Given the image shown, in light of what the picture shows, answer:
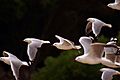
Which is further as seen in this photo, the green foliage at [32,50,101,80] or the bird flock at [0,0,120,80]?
the green foliage at [32,50,101,80]

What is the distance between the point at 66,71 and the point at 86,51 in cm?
129

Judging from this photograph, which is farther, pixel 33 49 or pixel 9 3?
pixel 9 3

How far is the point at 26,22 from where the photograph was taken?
14.1ft

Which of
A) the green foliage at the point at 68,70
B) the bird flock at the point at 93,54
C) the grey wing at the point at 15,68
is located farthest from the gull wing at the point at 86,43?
the green foliage at the point at 68,70

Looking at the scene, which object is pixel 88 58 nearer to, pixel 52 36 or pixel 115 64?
pixel 115 64

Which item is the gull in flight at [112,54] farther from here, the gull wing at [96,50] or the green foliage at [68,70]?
the green foliage at [68,70]

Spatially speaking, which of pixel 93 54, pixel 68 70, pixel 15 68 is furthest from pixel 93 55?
pixel 68 70

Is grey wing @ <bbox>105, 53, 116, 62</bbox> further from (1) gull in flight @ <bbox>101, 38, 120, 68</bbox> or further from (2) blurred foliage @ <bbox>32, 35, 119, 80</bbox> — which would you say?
(2) blurred foliage @ <bbox>32, 35, 119, 80</bbox>

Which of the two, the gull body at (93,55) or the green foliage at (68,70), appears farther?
the green foliage at (68,70)

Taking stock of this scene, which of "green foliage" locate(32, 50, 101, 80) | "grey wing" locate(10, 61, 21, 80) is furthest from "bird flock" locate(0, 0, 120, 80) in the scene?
"green foliage" locate(32, 50, 101, 80)

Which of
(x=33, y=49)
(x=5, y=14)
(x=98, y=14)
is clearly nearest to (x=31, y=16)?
(x=5, y=14)

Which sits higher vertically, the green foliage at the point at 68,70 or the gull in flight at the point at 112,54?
the gull in flight at the point at 112,54

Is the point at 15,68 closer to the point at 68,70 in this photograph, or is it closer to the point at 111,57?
the point at 111,57

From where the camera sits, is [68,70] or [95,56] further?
[68,70]
